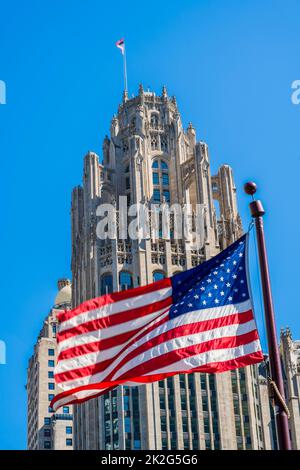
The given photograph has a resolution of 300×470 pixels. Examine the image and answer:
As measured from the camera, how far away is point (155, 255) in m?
120

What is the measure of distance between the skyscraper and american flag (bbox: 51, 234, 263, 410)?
127 meters

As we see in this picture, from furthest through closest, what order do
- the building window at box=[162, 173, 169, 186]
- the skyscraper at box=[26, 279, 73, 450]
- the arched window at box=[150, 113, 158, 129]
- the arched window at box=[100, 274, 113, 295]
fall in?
the skyscraper at box=[26, 279, 73, 450] < the arched window at box=[150, 113, 158, 129] < the building window at box=[162, 173, 169, 186] < the arched window at box=[100, 274, 113, 295]

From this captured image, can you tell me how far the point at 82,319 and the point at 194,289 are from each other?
4231mm

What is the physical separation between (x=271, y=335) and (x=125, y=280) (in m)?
86.1

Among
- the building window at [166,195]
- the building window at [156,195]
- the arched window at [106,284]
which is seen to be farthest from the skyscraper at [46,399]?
the arched window at [106,284]

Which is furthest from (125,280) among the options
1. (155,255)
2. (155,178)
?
(155,178)

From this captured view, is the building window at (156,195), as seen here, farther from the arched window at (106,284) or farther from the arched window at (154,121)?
the arched window at (106,284)

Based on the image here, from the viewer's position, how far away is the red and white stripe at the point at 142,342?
3678 cm

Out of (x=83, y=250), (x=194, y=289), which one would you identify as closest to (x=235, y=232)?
(x=83, y=250)

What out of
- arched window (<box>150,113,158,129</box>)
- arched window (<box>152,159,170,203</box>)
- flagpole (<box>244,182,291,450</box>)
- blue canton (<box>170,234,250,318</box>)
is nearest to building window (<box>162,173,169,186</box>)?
arched window (<box>152,159,170,203</box>)

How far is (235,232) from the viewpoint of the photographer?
125m

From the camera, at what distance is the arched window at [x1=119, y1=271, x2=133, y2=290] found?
118000 mm

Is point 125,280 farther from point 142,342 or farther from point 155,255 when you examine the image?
point 142,342

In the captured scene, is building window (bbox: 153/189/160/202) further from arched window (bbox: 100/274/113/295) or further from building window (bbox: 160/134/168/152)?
arched window (bbox: 100/274/113/295)
